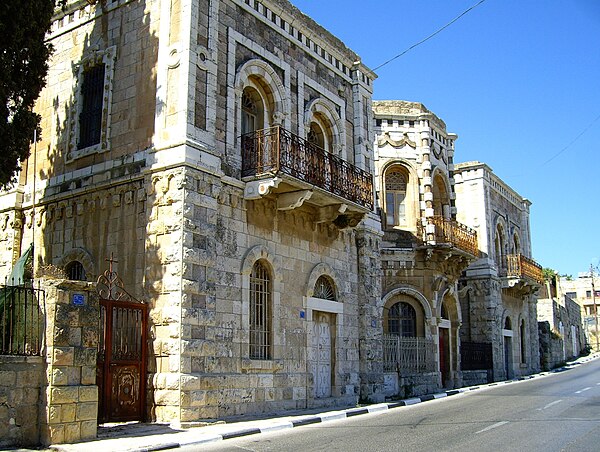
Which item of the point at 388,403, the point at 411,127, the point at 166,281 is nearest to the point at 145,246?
the point at 166,281

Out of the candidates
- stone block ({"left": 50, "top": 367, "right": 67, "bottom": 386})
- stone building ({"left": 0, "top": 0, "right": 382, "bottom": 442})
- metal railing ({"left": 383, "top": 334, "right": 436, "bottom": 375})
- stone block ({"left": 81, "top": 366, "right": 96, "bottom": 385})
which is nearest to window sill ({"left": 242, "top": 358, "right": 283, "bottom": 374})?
stone building ({"left": 0, "top": 0, "right": 382, "bottom": 442})

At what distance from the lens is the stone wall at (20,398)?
33.1ft

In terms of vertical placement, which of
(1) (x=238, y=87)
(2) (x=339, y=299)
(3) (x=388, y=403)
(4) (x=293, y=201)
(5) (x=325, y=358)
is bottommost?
(3) (x=388, y=403)

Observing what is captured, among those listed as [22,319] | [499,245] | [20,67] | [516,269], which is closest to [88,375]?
[22,319]

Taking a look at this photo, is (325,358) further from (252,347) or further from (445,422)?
(445,422)

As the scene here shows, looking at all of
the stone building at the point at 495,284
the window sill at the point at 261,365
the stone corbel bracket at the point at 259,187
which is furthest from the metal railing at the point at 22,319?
the stone building at the point at 495,284

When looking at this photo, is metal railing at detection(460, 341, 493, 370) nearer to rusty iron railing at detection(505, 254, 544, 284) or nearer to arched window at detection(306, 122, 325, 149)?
rusty iron railing at detection(505, 254, 544, 284)

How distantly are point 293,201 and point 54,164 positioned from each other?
20.3ft

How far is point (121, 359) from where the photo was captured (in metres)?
13.1

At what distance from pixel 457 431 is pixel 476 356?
62.9ft

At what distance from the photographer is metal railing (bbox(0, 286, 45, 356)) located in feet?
35.0

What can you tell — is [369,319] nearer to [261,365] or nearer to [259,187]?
[261,365]

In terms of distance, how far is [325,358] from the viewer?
→ 17672 millimetres

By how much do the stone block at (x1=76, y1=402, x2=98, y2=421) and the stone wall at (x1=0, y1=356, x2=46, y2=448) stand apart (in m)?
0.61
